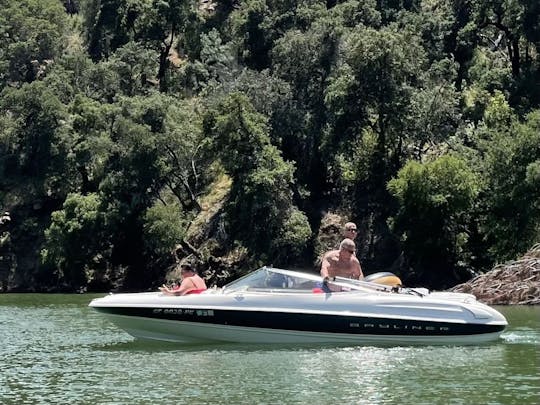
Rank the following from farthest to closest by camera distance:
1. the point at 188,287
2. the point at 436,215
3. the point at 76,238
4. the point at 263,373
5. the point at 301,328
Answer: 1. the point at 76,238
2. the point at 436,215
3. the point at 188,287
4. the point at 301,328
5. the point at 263,373

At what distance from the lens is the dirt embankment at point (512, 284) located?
38750 millimetres

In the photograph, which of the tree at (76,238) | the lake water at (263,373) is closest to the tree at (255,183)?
the tree at (76,238)

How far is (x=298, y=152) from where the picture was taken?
6381 cm

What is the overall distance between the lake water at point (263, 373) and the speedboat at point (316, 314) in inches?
15.0

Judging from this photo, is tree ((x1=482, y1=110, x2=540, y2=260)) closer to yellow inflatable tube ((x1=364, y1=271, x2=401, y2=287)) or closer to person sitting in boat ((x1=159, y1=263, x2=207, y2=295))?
→ yellow inflatable tube ((x1=364, y1=271, x2=401, y2=287))

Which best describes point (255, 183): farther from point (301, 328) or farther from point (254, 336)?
point (301, 328)

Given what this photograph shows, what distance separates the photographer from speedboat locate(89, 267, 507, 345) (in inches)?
917

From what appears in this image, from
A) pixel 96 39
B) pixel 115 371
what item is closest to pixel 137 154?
pixel 96 39

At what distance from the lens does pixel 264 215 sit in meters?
57.0

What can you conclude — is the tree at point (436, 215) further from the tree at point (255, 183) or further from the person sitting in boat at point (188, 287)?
the person sitting in boat at point (188, 287)

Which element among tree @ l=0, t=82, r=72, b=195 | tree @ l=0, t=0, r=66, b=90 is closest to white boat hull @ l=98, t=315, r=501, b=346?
tree @ l=0, t=82, r=72, b=195

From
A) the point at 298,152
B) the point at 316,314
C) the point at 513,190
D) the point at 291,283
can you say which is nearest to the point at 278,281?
the point at 291,283

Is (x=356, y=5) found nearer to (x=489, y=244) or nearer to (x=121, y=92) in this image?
(x=121, y=92)

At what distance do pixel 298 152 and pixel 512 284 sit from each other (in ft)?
86.7
